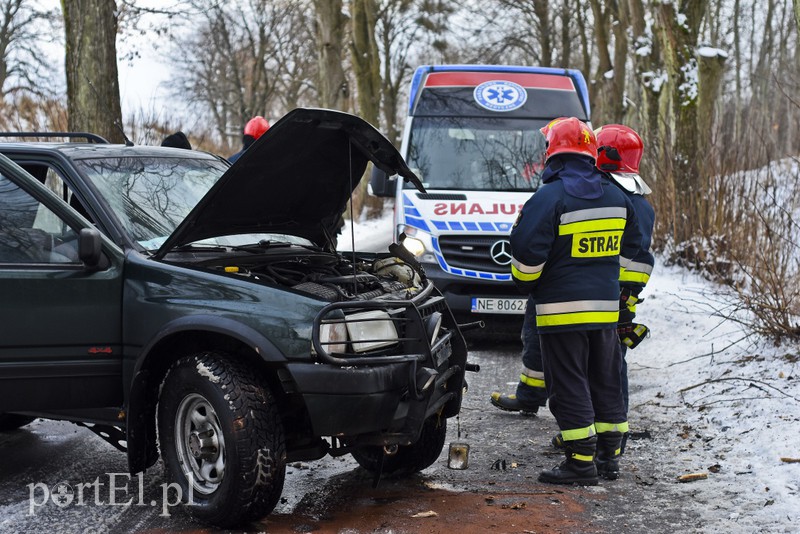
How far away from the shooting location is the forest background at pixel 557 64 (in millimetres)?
8836

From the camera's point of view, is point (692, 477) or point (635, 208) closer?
point (692, 477)

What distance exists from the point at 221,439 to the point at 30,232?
148 centimetres

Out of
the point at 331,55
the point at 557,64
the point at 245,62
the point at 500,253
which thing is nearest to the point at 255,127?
the point at 500,253

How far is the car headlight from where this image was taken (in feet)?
13.1

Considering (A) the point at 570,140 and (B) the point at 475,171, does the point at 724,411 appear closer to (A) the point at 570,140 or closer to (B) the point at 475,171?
(A) the point at 570,140

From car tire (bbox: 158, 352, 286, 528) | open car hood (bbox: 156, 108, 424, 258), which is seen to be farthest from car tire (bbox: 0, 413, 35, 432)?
open car hood (bbox: 156, 108, 424, 258)

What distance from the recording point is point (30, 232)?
4.41 meters

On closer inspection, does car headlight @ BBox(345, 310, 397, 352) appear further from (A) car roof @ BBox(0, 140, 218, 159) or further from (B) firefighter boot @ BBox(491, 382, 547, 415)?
(B) firefighter boot @ BBox(491, 382, 547, 415)

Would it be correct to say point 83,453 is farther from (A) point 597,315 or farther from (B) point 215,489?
(A) point 597,315

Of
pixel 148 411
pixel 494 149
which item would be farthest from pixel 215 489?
pixel 494 149

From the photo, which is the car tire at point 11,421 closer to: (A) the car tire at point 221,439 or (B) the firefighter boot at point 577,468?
(A) the car tire at point 221,439

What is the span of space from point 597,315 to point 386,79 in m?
32.6

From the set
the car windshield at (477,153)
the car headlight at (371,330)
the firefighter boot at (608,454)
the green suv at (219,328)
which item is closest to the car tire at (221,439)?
the green suv at (219,328)

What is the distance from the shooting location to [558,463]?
5289 millimetres
